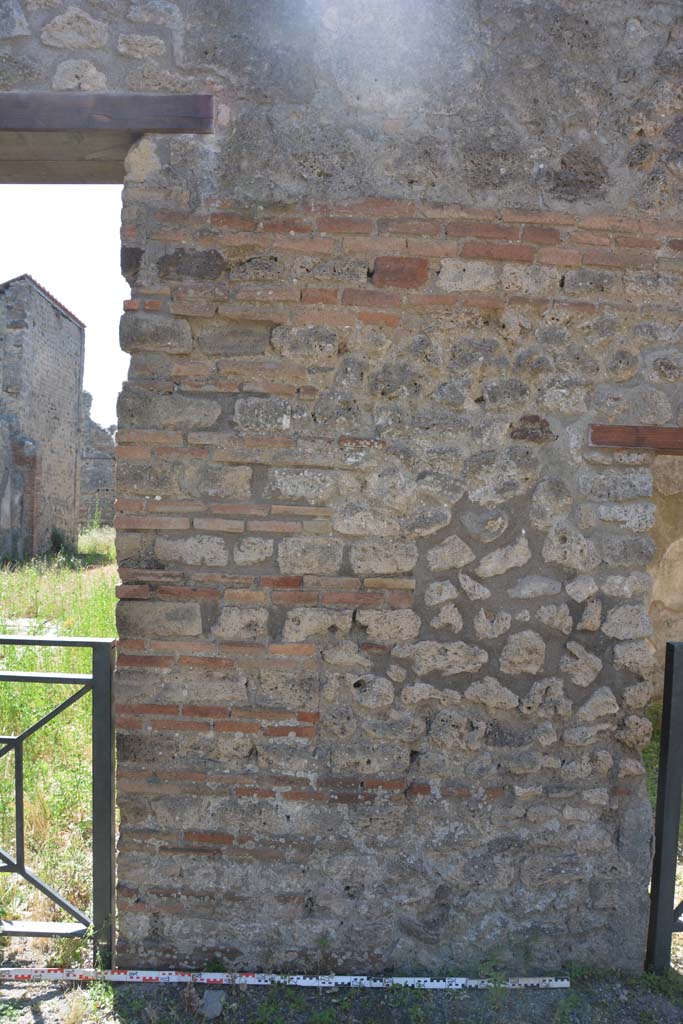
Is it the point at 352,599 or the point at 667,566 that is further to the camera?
the point at 667,566

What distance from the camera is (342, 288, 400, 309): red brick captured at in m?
2.69

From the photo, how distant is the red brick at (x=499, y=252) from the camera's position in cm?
271

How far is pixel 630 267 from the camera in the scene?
2762 mm

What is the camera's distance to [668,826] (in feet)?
9.39

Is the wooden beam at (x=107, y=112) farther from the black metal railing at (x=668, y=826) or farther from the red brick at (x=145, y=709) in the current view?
the black metal railing at (x=668, y=826)

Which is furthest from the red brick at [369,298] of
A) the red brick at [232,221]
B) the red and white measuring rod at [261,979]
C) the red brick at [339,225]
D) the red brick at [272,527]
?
the red and white measuring rod at [261,979]

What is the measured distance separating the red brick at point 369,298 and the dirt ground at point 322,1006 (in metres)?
2.56

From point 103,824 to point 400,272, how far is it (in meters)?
2.45

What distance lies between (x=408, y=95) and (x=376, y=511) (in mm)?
1594

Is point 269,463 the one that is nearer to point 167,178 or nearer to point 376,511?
point 376,511

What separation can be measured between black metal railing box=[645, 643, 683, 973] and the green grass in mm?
2423

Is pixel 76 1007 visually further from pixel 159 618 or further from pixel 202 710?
pixel 159 618

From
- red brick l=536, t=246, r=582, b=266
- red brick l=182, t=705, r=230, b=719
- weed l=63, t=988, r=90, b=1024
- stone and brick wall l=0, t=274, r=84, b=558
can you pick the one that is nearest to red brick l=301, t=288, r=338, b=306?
red brick l=536, t=246, r=582, b=266

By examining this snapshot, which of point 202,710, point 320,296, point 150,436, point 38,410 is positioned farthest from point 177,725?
point 38,410
